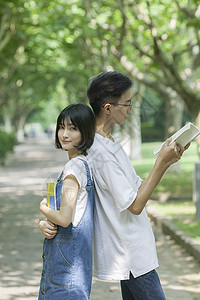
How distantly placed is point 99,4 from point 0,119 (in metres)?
45.7

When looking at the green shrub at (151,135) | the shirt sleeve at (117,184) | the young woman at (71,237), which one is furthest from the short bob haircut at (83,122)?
the green shrub at (151,135)

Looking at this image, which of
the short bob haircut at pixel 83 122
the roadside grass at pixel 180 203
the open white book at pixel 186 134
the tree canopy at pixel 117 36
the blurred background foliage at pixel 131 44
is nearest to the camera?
the open white book at pixel 186 134

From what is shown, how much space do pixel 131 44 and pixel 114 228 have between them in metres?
11.7

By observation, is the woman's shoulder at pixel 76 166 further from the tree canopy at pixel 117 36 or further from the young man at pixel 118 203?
the tree canopy at pixel 117 36

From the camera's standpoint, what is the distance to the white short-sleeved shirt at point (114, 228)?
8.29 feet

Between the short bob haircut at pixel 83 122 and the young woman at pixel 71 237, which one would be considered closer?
the young woman at pixel 71 237

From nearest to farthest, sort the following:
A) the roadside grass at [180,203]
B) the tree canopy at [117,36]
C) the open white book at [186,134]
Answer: the open white book at [186,134] < the roadside grass at [180,203] < the tree canopy at [117,36]

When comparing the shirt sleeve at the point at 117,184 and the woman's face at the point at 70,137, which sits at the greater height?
the woman's face at the point at 70,137

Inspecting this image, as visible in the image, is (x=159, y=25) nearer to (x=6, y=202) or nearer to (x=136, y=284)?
(x=6, y=202)

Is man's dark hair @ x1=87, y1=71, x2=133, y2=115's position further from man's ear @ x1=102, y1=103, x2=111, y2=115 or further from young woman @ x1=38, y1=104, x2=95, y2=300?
young woman @ x1=38, y1=104, x2=95, y2=300

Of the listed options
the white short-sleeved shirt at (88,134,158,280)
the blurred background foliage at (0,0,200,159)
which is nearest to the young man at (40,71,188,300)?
the white short-sleeved shirt at (88,134,158,280)

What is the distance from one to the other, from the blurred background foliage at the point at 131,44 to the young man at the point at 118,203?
18 centimetres

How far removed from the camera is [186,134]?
238 centimetres

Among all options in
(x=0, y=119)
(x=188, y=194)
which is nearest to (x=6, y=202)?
(x=188, y=194)
